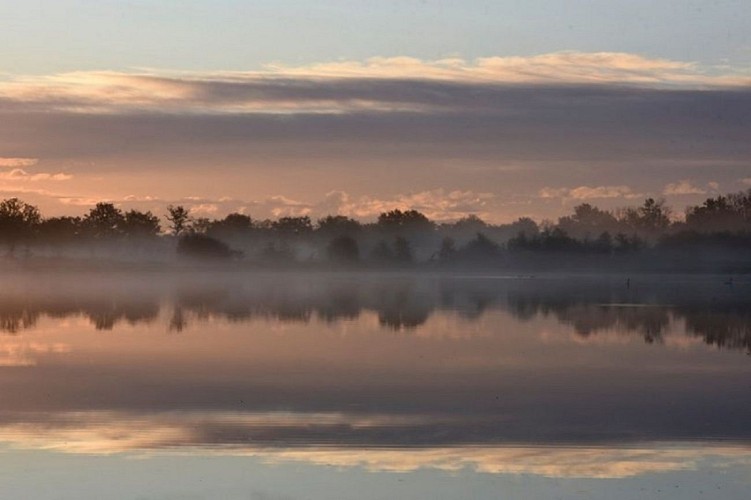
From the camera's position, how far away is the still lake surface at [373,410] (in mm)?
15289

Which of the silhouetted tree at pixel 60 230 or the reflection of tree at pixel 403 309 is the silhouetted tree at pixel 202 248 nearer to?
the silhouetted tree at pixel 60 230

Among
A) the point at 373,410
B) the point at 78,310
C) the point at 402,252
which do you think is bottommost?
the point at 78,310

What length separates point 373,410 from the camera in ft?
68.3

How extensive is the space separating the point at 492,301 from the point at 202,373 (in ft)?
113

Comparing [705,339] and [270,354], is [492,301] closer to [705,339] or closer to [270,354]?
[705,339]

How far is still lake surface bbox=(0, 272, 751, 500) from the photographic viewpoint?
15.3 m

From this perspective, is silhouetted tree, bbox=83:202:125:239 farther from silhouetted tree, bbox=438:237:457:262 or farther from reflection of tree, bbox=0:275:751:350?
reflection of tree, bbox=0:275:751:350

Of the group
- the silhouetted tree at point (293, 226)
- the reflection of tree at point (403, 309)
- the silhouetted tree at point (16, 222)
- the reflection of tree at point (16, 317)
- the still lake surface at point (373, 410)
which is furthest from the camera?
the silhouetted tree at point (293, 226)

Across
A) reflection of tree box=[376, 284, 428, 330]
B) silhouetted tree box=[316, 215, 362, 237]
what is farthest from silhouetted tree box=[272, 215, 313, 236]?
reflection of tree box=[376, 284, 428, 330]

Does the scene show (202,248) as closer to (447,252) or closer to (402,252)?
(402,252)

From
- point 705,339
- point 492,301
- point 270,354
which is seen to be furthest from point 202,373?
point 492,301

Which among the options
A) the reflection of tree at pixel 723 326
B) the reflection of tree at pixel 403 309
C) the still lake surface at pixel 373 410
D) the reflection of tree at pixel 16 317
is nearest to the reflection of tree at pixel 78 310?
the reflection of tree at pixel 16 317

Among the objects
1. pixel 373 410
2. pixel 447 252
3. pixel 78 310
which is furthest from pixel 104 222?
pixel 373 410

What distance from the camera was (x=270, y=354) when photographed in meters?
30.9
